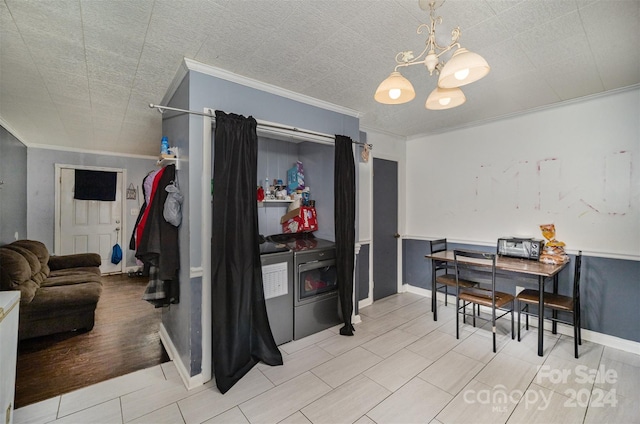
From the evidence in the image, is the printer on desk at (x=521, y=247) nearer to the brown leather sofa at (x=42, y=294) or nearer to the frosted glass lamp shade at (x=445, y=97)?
the frosted glass lamp shade at (x=445, y=97)

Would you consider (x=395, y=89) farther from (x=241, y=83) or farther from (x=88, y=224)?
(x=88, y=224)

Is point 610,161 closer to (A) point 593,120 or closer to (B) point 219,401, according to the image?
(A) point 593,120

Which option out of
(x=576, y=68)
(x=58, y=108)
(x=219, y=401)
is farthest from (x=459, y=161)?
(x=58, y=108)

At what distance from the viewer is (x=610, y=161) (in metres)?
2.68

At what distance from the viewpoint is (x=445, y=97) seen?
1.68 m

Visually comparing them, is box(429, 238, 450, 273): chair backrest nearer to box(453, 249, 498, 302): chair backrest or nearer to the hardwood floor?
box(453, 249, 498, 302): chair backrest

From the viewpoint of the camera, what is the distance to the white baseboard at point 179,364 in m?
2.09

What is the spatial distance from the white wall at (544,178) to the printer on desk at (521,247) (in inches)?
13.3

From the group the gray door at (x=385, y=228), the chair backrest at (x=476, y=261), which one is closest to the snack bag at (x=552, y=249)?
the chair backrest at (x=476, y=261)

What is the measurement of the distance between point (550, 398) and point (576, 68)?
8.30 feet

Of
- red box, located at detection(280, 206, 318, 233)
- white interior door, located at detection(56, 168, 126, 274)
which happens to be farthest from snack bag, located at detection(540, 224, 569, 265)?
white interior door, located at detection(56, 168, 126, 274)

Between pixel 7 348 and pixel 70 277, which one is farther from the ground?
pixel 7 348

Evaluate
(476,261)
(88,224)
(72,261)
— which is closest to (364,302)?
(476,261)

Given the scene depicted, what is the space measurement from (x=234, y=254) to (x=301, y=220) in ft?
4.01
